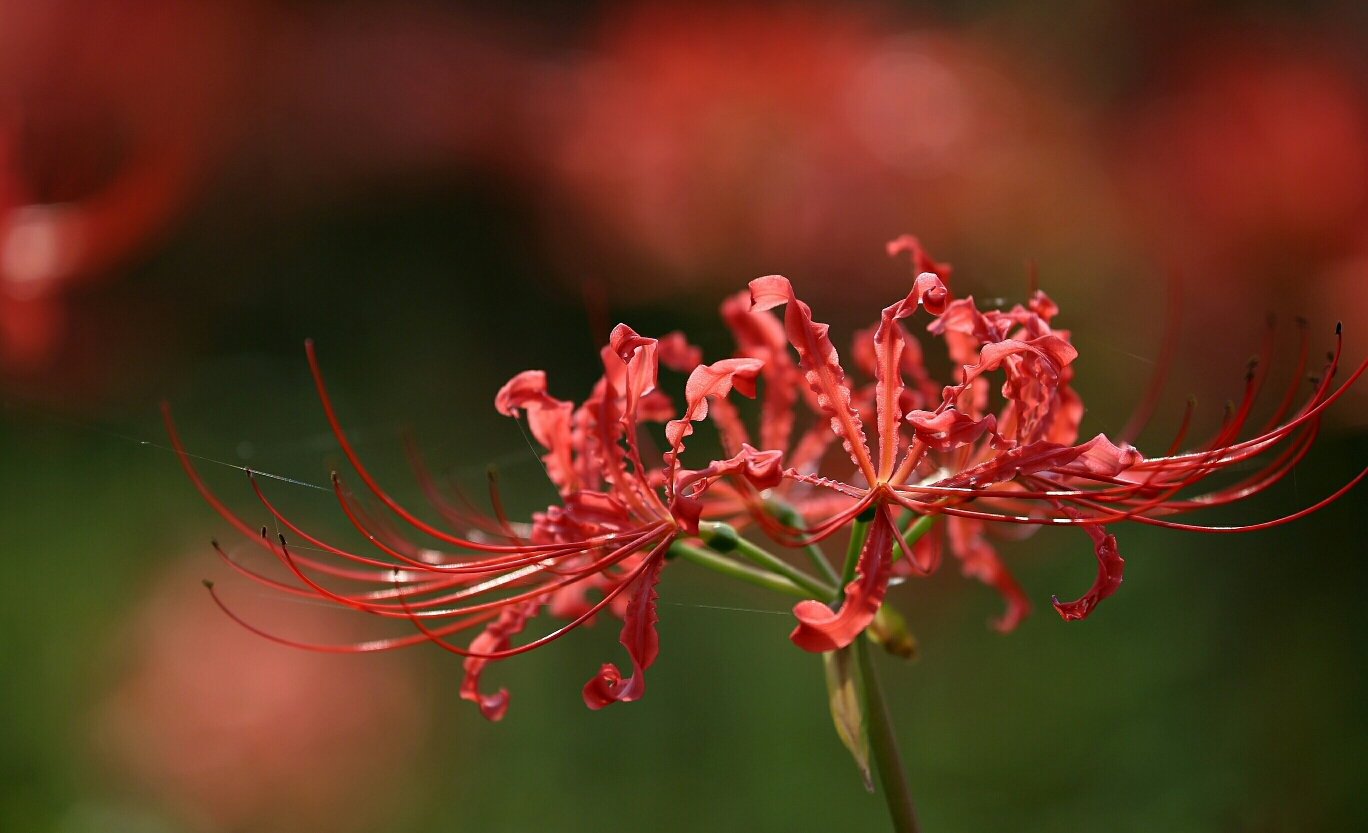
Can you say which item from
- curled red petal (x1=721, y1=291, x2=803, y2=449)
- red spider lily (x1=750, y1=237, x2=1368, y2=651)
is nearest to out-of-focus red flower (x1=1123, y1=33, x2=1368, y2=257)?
curled red petal (x1=721, y1=291, x2=803, y2=449)

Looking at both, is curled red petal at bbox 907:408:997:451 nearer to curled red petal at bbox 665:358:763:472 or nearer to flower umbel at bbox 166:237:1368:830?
flower umbel at bbox 166:237:1368:830

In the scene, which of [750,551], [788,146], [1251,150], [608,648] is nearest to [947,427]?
[750,551]

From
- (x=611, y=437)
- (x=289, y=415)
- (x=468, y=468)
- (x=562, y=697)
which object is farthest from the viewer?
(x=289, y=415)

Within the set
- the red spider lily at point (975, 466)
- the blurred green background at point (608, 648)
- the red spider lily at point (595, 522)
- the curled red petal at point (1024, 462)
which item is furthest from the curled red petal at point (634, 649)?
the blurred green background at point (608, 648)

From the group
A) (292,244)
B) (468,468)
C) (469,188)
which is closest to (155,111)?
(292,244)

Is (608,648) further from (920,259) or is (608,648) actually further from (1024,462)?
(1024,462)

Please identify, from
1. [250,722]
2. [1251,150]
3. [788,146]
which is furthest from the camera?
[788,146]

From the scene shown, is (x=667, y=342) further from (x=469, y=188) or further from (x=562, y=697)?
(x=469, y=188)
